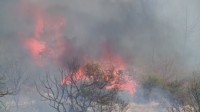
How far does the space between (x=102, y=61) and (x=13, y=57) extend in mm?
18288

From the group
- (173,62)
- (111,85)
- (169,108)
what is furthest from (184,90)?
(173,62)

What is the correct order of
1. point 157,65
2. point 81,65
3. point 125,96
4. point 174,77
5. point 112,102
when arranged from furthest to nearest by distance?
point 157,65, point 174,77, point 125,96, point 81,65, point 112,102

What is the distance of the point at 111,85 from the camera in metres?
51.2

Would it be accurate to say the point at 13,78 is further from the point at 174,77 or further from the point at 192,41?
the point at 192,41

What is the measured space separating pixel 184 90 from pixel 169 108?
5.45 metres

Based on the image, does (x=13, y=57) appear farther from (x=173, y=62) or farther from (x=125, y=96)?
(x=173, y=62)

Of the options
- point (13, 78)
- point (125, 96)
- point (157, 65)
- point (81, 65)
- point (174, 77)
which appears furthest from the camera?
point (157, 65)

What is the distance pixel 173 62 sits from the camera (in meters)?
73.9

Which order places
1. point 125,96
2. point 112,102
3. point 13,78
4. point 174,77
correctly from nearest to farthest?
1. point 112,102
2. point 125,96
3. point 13,78
4. point 174,77

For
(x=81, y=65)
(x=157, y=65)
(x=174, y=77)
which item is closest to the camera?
(x=81, y=65)

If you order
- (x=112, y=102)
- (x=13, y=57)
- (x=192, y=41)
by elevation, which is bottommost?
(x=112, y=102)

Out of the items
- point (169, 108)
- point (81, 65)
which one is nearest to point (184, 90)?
point (169, 108)

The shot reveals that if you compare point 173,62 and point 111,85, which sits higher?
point 173,62

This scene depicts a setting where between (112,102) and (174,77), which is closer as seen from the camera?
(112,102)
